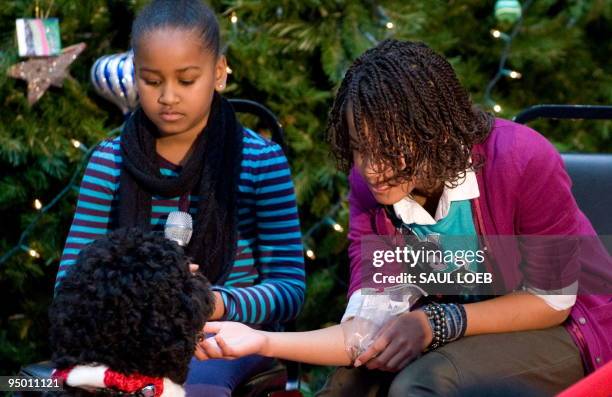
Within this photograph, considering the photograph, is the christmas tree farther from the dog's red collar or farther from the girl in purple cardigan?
the dog's red collar

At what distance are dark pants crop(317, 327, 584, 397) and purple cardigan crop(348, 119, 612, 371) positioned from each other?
0.06 m

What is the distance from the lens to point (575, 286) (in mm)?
1990

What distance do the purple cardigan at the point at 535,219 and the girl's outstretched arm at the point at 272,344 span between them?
1.23ft

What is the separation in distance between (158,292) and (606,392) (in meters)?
0.73

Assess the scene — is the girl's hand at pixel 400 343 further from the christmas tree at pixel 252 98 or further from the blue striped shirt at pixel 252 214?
the christmas tree at pixel 252 98

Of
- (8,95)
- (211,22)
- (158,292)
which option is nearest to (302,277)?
(211,22)

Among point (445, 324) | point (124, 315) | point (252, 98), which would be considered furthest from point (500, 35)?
point (124, 315)

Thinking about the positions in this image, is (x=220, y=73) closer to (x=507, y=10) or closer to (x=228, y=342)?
(x=228, y=342)

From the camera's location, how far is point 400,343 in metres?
1.95

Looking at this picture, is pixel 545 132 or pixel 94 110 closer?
pixel 94 110

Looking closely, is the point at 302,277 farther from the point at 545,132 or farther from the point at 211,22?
the point at 545,132

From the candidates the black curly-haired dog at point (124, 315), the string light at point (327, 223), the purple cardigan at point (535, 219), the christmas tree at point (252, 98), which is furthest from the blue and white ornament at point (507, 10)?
the black curly-haired dog at point (124, 315)

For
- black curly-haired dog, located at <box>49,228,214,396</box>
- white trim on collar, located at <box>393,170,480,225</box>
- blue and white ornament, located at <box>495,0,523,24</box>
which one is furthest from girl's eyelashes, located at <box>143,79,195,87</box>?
blue and white ornament, located at <box>495,0,523,24</box>

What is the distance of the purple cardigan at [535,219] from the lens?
197 centimetres
